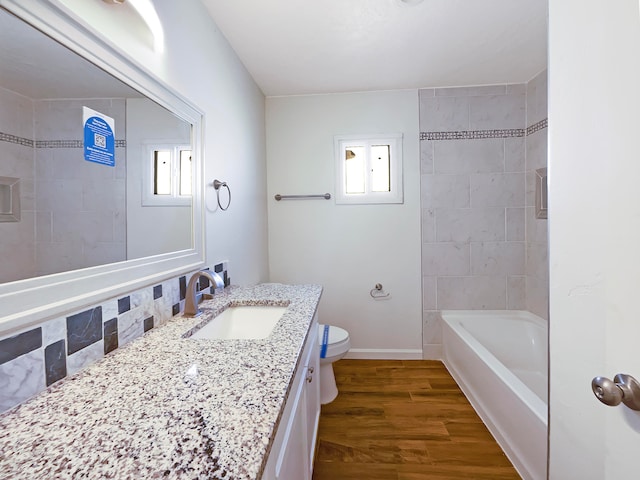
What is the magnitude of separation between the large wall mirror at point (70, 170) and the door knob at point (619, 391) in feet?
4.08

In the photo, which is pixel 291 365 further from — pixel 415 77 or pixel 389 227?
pixel 415 77

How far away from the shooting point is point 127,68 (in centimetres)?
101

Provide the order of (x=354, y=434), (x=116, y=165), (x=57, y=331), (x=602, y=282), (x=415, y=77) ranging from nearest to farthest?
(x=602, y=282)
(x=57, y=331)
(x=116, y=165)
(x=354, y=434)
(x=415, y=77)

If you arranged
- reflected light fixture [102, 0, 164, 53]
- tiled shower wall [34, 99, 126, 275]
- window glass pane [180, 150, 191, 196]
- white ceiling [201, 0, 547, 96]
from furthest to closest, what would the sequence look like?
1. white ceiling [201, 0, 547, 96]
2. window glass pane [180, 150, 191, 196]
3. reflected light fixture [102, 0, 164, 53]
4. tiled shower wall [34, 99, 126, 275]

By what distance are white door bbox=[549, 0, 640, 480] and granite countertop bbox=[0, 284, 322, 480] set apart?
2.26 feet

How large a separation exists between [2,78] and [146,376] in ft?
2.54

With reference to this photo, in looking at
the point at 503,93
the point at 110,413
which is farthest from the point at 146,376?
the point at 503,93

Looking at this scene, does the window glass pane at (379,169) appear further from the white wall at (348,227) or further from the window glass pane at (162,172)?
the window glass pane at (162,172)

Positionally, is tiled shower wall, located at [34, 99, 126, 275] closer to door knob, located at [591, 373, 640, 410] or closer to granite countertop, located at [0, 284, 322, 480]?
granite countertop, located at [0, 284, 322, 480]

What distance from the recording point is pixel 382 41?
197 cm

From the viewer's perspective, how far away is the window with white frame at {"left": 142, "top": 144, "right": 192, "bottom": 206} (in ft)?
3.81

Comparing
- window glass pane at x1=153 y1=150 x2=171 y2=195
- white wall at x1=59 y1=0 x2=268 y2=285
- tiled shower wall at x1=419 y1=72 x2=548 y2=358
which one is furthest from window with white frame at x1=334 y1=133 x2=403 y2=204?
window glass pane at x1=153 y1=150 x2=171 y2=195

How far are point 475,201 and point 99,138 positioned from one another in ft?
8.84

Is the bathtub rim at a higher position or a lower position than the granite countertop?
lower
